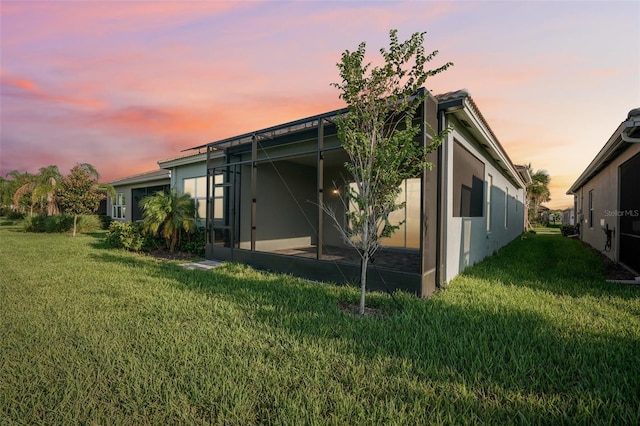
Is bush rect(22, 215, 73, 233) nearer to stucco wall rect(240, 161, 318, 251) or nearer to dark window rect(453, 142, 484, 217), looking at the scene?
stucco wall rect(240, 161, 318, 251)

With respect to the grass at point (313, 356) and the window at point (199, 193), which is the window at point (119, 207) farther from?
the grass at point (313, 356)

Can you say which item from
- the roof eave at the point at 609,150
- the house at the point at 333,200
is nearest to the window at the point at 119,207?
the house at the point at 333,200

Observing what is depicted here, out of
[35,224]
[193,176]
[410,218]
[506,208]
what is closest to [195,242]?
[193,176]

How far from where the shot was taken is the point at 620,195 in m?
8.69

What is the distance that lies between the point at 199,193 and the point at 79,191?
8654 mm

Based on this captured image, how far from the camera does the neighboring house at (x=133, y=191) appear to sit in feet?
53.6

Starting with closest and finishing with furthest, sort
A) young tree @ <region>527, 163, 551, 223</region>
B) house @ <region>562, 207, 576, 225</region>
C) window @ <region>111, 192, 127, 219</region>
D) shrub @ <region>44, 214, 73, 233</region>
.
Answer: shrub @ <region>44, 214, 73, 233</region> < window @ <region>111, 192, 127, 219</region> < house @ <region>562, 207, 576, 225</region> < young tree @ <region>527, 163, 551, 223</region>

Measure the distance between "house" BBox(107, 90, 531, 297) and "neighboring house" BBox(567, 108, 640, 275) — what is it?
2.59 metres

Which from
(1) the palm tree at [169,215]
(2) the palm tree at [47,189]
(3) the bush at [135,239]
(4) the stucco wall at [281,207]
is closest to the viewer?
(1) the palm tree at [169,215]

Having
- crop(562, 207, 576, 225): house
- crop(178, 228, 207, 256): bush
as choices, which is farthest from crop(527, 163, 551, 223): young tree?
crop(178, 228, 207, 256): bush

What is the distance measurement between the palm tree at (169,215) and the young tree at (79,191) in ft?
26.5

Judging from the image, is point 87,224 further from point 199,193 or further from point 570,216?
point 570,216

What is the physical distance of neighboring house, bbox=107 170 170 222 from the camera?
16.3 meters

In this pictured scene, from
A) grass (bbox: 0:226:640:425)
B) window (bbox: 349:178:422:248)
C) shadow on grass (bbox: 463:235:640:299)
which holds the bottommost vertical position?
grass (bbox: 0:226:640:425)
